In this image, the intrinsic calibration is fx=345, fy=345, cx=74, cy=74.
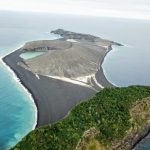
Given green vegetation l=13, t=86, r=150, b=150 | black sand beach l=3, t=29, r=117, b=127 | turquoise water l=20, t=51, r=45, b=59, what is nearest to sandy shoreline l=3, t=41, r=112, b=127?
black sand beach l=3, t=29, r=117, b=127

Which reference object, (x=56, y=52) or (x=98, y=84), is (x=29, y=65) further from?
(x=98, y=84)

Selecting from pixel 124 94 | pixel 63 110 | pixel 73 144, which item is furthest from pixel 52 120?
pixel 73 144

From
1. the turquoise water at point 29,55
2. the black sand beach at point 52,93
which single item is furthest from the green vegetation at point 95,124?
the turquoise water at point 29,55

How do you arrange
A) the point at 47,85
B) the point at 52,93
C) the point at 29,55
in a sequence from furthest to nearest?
1. the point at 29,55
2. the point at 47,85
3. the point at 52,93

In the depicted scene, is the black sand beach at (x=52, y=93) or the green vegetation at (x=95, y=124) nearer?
the green vegetation at (x=95, y=124)

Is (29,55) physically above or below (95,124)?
below

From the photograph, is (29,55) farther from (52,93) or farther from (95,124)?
(95,124)

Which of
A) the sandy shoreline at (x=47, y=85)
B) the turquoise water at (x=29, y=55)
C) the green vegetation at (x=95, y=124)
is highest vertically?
the green vegetation at (x=95, y=124)

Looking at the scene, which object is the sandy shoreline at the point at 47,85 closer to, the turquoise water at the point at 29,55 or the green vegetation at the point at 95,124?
the turquoise water at the point at 29,55

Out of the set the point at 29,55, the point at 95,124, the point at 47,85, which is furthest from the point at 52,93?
the point at 29,55
